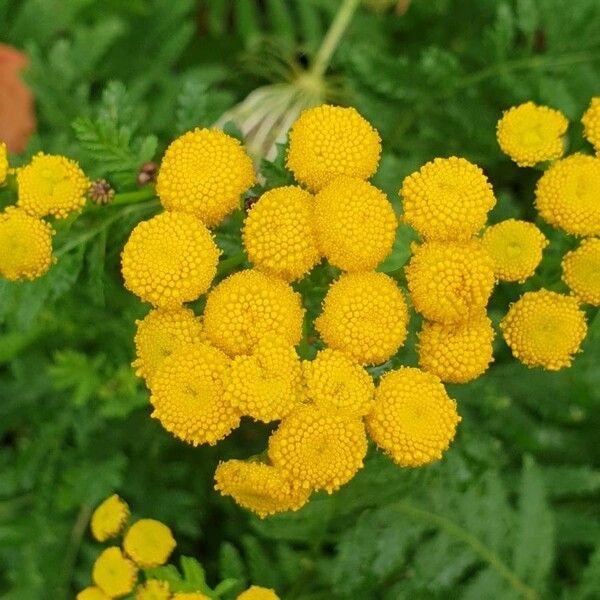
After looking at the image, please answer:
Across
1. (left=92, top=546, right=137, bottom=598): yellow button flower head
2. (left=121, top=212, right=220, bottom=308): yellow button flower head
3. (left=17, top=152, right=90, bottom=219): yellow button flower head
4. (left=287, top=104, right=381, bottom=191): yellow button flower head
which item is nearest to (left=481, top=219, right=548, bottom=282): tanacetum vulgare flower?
(left=287, top=104, right=381, bottom=191): yellow button flower head

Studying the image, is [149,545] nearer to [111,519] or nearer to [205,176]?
[111,519]

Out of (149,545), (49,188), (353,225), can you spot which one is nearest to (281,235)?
(353,225)

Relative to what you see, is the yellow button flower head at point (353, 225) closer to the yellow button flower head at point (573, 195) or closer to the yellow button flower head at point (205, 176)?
the yellow button flower head at point (205, 176)

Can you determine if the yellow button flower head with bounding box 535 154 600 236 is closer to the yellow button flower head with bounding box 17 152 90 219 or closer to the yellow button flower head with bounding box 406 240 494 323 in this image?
the yellow button flower head with bounding box 406 240 494 323

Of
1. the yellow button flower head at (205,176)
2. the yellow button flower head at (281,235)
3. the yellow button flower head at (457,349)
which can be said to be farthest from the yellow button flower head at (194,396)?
the yellow button flower head at (457,349)

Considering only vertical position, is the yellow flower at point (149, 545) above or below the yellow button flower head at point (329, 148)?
below
